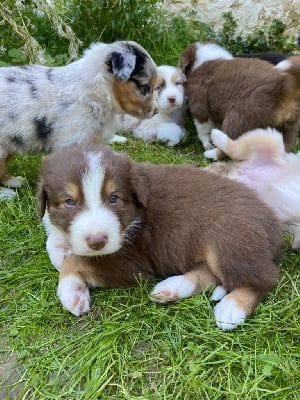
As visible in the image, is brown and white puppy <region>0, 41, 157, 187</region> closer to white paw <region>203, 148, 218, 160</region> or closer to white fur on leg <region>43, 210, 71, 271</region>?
white fur on leg <region>43, 210, 71, 271</region>

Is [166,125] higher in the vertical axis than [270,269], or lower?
lower

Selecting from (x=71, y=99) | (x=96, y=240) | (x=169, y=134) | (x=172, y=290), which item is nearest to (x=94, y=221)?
(x=96, y=240)

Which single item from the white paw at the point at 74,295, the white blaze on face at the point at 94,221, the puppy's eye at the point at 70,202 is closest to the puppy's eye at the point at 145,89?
the white blaze on face at the point at 94,221

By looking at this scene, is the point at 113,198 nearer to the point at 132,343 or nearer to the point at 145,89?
the point at 132,343

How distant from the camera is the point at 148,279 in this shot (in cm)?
368

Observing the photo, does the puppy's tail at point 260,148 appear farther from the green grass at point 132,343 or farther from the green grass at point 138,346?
the green grass at point 138,346

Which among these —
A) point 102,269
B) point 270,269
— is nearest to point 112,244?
point 102,269

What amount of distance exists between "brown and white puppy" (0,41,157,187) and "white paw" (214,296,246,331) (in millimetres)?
2375

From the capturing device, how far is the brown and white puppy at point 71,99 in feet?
16.0

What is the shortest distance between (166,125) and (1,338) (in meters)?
4.37

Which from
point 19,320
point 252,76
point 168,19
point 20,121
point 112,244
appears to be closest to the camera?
point 112,244

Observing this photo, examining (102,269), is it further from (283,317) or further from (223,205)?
(283,317)

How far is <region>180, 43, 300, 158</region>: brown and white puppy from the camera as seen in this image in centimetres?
584

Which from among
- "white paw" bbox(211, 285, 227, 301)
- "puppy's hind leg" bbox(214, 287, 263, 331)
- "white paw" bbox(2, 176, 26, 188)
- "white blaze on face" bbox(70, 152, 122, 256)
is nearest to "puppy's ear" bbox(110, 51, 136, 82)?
"white paw" bbox(2, 176, 26, 188)
